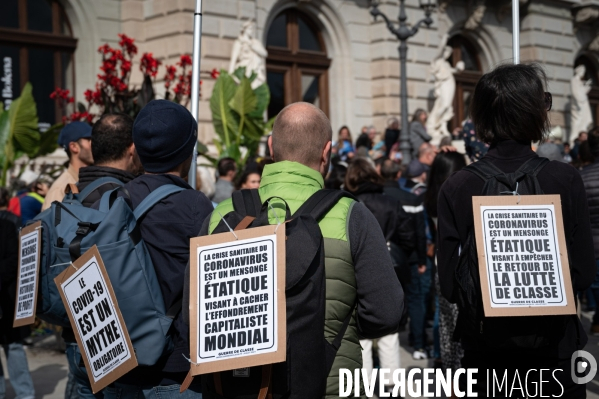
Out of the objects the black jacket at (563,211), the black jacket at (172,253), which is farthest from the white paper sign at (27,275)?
the black jacket at (563,211)

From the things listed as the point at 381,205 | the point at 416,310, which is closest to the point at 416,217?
the point at 416,310

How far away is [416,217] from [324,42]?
44.9ft

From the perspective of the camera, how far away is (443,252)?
3.28 meters

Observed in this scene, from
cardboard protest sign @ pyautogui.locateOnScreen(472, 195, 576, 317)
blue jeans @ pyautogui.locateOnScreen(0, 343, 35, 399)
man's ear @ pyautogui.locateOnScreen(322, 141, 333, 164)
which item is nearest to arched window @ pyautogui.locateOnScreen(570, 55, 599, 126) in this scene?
blue jeans @ pyautogui.locateOnScreen(0, 343, 35, 399)

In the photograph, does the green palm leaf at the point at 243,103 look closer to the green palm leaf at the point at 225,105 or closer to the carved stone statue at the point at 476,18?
the green palm leaf at the point at 225,105

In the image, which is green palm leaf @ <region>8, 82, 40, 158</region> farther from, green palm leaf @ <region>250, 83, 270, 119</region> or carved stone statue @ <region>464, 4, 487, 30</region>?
carved stone statue @ <region>464, 4, 487, 30</region>

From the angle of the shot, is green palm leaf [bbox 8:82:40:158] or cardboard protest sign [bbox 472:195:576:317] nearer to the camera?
cardboard protest sign [bbox 472:195:576:317]

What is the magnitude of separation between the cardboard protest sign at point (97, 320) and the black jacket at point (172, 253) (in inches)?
6.2

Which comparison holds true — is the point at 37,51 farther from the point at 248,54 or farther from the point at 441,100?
the point at 441,100

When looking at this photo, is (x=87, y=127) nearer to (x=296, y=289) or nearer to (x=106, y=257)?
(x=106, y=257)

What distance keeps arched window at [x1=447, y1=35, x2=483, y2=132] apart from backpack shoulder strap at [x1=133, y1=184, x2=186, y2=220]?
22.0 meters

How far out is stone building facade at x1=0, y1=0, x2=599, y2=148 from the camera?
56.5ft

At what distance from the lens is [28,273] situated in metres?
3.61

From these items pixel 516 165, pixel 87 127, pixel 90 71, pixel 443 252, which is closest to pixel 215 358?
pixel 443 252
